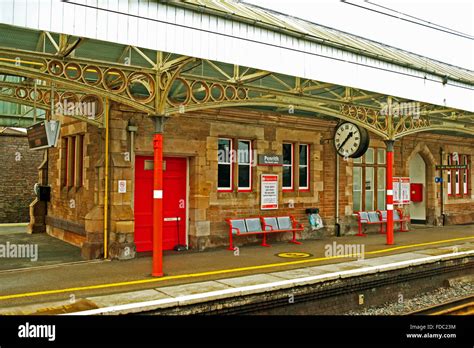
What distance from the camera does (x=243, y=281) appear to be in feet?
23.9

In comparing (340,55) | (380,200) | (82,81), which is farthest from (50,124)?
(380,200)

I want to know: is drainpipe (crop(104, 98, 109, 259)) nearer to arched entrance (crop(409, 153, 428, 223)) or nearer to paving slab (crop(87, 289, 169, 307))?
paving slab (crop(87, 289, 169, 307))

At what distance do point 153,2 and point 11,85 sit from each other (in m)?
5.47

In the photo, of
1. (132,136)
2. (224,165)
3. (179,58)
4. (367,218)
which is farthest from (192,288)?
(367,218)

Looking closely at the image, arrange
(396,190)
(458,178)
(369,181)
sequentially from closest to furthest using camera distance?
(369,181)
(396,190)
(458,178)

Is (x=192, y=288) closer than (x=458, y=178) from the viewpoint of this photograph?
Yes

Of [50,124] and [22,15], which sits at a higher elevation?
[22,15]

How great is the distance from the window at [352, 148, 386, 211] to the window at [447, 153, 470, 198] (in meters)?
5.17

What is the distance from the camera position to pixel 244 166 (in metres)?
12.0

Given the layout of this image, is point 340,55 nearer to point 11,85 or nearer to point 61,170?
point 11,85

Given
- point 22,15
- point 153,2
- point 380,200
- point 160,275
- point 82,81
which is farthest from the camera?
point 380,200

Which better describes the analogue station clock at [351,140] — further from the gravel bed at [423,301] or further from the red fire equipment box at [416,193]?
the red fire equipment box at [416,193]

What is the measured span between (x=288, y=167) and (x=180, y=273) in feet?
19.4

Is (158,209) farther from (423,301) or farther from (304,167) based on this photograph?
(304,167)
